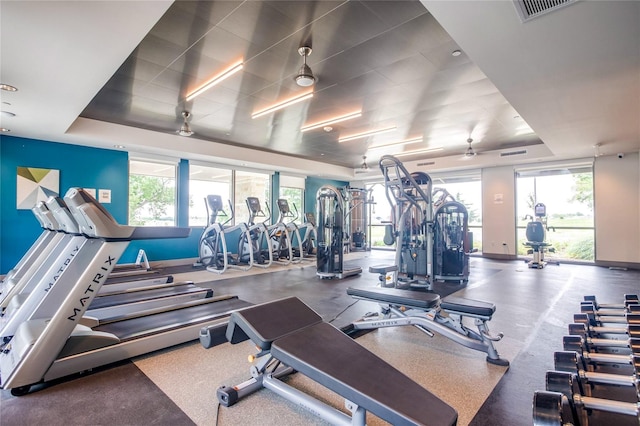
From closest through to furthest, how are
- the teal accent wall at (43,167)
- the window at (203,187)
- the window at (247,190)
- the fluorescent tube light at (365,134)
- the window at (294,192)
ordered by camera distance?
the teal accent wall at (43,167), the fluorescent tube light at (365,134), the window at (203,187), the window at (247,190), the window at (294,192)

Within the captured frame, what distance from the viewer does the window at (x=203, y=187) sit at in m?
7.93

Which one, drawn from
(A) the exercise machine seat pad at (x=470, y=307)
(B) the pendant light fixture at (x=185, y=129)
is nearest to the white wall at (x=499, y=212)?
(A) the exercise machine seat pad at (x=470, y=307)

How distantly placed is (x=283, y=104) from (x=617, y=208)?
8.10m

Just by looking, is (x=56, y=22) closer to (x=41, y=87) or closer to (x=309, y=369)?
(x=41, y=87)

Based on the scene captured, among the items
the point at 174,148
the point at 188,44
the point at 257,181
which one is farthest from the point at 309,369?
the point at 257,181

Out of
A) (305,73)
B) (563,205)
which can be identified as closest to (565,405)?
(305,73)

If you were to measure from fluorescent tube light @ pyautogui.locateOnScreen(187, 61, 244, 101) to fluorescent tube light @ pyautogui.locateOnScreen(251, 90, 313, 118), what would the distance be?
1.11 metres

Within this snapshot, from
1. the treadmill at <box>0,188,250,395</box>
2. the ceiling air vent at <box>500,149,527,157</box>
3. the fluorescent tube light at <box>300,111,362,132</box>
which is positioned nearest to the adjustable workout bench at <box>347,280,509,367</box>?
the treadmill at <box>0,188,250,395</box>

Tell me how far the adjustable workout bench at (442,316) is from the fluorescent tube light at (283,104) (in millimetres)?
3152

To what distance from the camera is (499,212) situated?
880cm

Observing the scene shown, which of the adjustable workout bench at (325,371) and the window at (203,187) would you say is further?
the window at (203,187)

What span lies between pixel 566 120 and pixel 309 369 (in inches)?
215

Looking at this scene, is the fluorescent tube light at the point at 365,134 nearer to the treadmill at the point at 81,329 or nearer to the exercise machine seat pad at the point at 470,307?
the exercise machine seat pad at the point at 470,307

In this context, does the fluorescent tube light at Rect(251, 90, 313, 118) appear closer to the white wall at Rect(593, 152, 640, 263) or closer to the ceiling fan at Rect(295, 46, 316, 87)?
the ceiling fan at Rect(295, 46, 316, 87)
